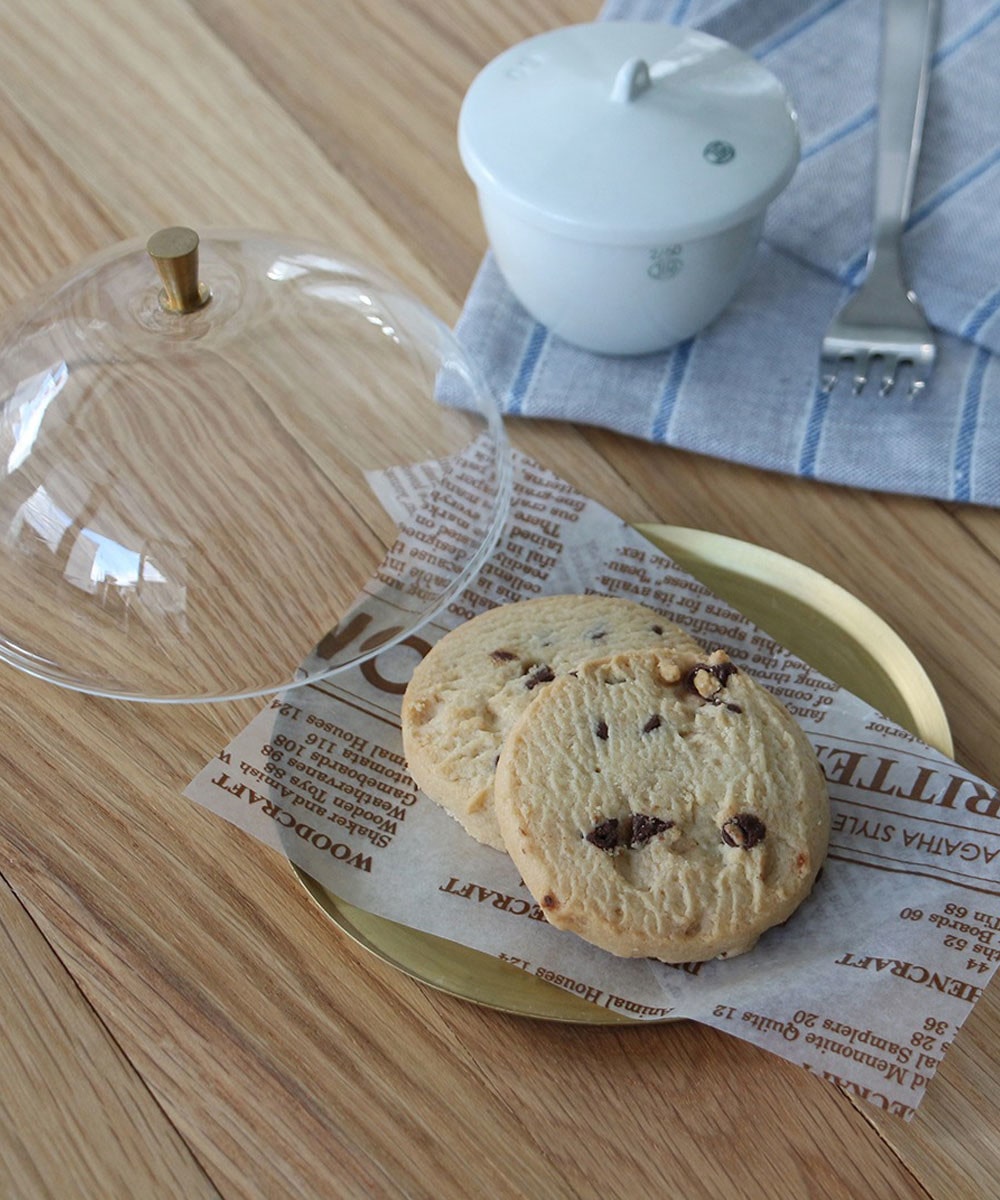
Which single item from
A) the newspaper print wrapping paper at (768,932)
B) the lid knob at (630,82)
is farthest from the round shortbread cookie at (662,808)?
the lid knob at (630,82)

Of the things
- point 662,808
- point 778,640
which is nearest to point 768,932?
point 662,808

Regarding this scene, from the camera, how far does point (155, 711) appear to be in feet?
2.58

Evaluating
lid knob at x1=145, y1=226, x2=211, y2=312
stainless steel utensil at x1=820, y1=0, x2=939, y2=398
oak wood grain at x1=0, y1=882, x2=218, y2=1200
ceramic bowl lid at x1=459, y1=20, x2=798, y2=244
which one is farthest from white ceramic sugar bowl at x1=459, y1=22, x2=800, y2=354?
oak wood grain at x1=0, y1=882, x2=218, y2=1200

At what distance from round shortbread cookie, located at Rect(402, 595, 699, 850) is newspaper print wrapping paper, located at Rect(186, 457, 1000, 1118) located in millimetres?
31

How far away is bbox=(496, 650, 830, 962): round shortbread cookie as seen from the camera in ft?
2.02

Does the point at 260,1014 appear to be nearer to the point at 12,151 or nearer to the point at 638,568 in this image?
the point at 638,568

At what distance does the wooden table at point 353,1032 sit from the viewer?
62 centimetres

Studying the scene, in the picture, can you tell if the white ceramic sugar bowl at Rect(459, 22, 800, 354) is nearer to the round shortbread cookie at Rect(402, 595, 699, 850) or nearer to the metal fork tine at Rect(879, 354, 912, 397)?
the metal fork tine at Rect(879, 354, 912, 397)

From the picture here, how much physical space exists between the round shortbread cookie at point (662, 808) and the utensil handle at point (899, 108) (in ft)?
1.61

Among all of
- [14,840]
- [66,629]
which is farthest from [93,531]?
[14,840]

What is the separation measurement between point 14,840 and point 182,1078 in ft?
0.57

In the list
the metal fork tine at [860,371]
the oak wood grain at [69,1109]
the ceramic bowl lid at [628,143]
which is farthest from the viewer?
the metal fork tine at [860,371]

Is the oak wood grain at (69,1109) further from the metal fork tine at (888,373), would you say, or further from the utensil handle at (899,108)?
the utensil handle at (899,108)

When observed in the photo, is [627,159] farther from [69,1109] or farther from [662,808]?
[69,1109]
